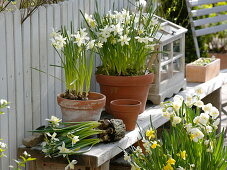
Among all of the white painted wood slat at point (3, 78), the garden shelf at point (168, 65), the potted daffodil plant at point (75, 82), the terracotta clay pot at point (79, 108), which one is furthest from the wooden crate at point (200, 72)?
the white painted wood slat at point (3, 78)

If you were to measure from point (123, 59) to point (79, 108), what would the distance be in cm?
64

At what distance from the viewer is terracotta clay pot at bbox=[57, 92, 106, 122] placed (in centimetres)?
365

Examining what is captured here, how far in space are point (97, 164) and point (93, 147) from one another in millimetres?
182

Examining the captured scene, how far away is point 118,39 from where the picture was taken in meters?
4.04

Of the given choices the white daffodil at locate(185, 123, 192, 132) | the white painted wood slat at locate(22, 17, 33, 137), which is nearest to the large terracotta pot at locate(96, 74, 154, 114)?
the white painted wood slat at locate(22, 17, 33, 137)

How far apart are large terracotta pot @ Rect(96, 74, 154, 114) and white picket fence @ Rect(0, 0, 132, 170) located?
30 cm

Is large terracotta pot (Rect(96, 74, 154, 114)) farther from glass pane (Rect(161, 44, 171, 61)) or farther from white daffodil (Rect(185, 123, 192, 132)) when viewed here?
white daffodil (Rect(185, 123, 192, 132))

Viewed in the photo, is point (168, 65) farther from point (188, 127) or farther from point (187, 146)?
point (188, 127)

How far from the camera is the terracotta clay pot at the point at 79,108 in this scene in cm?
365

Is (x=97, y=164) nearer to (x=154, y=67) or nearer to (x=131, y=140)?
(x=131, y=140)

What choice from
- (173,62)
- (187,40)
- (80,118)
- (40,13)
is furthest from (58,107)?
(187,40)

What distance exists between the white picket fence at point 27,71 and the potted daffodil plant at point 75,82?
0.37 ft

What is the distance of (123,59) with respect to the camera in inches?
163

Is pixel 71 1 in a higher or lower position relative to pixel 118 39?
higher
